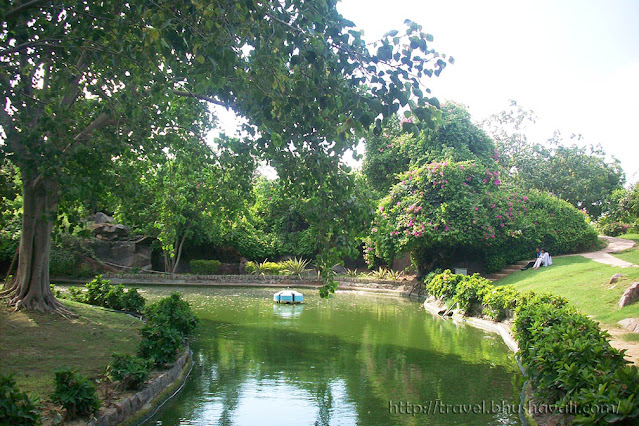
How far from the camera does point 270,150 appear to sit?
7.14 m

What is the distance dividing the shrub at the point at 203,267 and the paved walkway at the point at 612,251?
19017mm

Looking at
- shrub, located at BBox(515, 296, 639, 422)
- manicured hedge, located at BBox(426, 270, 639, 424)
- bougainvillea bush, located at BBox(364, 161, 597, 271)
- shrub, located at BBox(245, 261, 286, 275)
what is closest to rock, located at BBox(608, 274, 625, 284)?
manicured hedge, located at BBox(426, 270, 639, 424)

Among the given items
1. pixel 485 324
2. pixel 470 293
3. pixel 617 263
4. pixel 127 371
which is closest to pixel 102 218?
pixel 470 293

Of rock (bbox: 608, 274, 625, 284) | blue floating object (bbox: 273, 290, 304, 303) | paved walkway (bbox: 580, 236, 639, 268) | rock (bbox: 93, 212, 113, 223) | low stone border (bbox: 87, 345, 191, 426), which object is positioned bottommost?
low stone border (bbox: 87, 345, 191, 426)

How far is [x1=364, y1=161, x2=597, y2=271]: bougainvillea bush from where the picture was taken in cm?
2269

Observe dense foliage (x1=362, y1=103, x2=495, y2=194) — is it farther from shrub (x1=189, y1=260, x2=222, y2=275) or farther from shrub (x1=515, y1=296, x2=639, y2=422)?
shrub (x1=515, y1=296, x2=639, y2=422)

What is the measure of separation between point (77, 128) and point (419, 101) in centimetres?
692

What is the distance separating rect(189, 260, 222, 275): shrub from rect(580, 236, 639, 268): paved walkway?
62.4ft

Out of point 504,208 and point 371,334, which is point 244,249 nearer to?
point 504,208

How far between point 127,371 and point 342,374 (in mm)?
3786

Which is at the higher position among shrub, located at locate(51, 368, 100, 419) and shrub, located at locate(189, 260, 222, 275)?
shrub, located at locate(189, 260, 222, 275)

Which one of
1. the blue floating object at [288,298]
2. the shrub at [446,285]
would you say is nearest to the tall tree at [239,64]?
the blue floating object at [288,298]

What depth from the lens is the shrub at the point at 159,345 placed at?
7582mm

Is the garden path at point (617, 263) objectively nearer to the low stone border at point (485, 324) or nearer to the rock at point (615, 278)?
the low stone border at point (485, 324)
